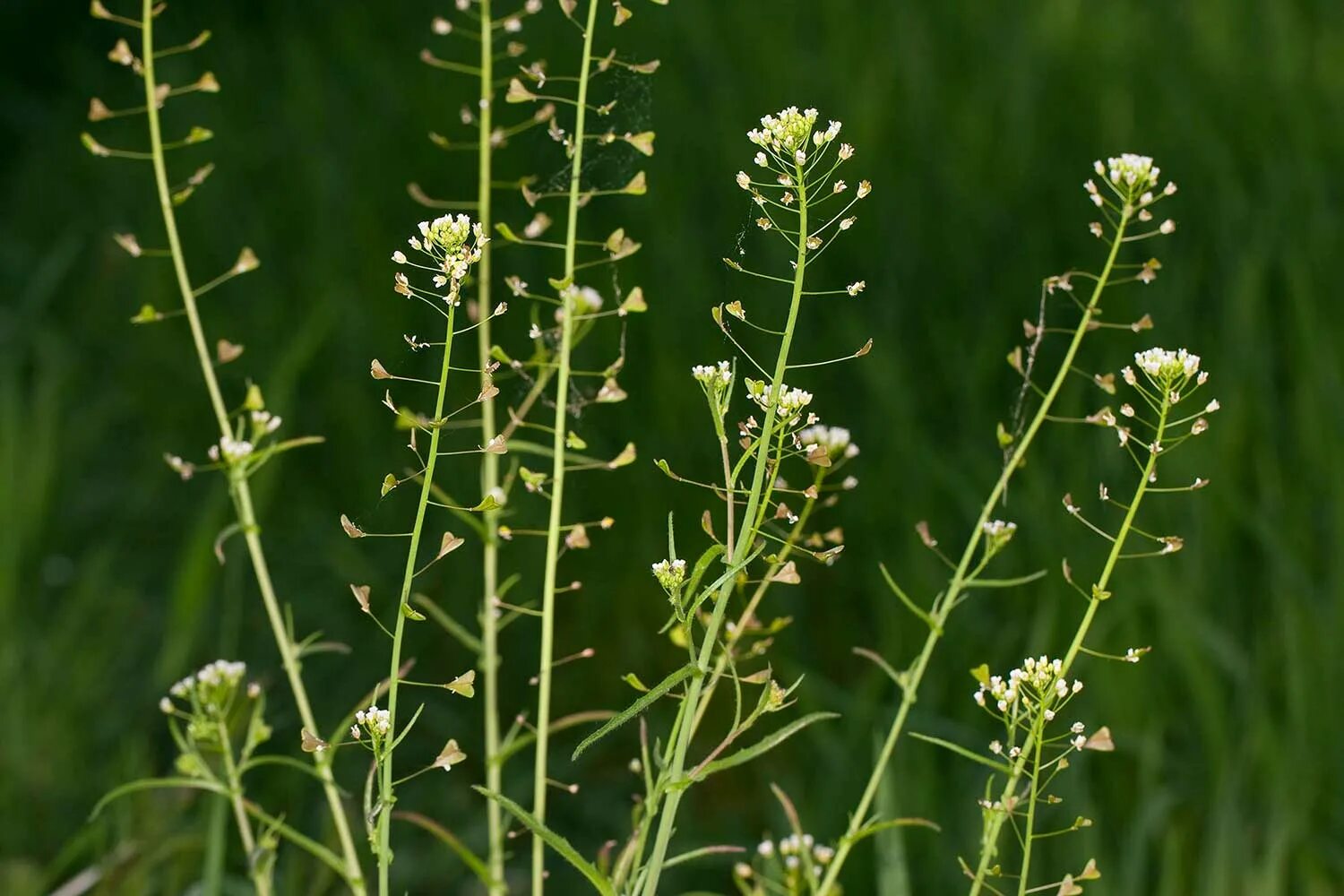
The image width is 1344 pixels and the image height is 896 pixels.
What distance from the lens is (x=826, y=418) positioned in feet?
8.67

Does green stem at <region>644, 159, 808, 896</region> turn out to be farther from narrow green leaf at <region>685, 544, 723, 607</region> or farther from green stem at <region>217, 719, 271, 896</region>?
green stem at <region>217, 719, 271, 896</region>

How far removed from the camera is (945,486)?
2395mm

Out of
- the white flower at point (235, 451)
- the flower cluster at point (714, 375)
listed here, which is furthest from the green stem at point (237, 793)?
the flower cluster at point (714, 375)

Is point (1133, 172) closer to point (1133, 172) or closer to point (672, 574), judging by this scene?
point (1133, 172)

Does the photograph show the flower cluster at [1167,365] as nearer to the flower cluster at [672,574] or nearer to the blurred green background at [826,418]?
the flower cluster at [672,574]

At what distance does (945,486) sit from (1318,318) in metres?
0.71

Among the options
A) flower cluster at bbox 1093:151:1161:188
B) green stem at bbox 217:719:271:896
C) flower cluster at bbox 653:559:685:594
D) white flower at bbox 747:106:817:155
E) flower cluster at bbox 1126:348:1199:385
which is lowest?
green stem at bbox 217:719:271:896

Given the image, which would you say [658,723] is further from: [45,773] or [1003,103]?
[1003,103]

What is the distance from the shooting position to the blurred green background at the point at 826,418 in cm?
200

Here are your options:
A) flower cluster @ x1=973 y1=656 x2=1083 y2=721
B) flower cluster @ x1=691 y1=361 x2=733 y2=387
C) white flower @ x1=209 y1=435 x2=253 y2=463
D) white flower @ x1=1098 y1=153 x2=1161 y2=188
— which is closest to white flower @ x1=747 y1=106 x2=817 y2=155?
flower cluster @ x1=691 y1=361 x2=733 y2=387

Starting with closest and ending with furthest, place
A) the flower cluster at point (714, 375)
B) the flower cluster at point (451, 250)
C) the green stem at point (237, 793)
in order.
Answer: the flower cluster at point (451, 250) < the flower cluster at point (714, 375) < the green stem at point (237, 793)

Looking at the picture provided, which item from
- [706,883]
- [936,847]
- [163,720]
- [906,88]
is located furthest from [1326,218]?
[163,720]

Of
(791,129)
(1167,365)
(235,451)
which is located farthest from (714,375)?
(235,451)

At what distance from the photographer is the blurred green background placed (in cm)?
200
